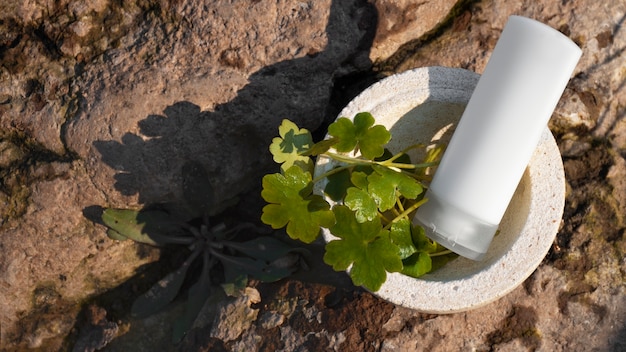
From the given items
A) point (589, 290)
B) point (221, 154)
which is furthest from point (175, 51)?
point (589, 290)

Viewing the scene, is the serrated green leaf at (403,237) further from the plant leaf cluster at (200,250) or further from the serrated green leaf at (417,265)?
the plant leaf cluster at (200,250)

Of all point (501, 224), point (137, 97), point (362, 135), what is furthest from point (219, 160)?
point (501, 224)

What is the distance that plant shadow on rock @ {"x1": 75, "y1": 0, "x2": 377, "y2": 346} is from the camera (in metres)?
2.72

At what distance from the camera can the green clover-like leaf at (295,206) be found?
2.28 meters

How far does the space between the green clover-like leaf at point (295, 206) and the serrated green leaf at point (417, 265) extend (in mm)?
333

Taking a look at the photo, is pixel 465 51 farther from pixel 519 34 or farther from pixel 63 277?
pixel 63 277

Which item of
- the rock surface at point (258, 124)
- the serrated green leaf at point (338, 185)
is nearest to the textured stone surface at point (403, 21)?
the rock surface at point (258, 124)

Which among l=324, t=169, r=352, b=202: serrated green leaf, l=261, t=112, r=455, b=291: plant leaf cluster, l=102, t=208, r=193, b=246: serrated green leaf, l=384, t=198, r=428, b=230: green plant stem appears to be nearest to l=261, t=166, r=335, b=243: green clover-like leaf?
l=261, t=112, r=455, b=291: plant leaf cluster

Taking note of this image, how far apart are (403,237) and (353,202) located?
0.26 m

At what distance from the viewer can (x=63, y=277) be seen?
3121 mm

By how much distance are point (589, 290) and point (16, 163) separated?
98.7 inches

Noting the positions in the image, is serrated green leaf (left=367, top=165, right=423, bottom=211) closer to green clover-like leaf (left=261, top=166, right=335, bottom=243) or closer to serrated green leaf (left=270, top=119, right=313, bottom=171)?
green clover-like leaf (left=261, top=166, right=335, bottom=243)

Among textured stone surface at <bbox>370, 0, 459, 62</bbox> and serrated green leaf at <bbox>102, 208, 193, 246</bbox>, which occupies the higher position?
textured stone surface at <bbox>370, 0, 459, 62</bbox>

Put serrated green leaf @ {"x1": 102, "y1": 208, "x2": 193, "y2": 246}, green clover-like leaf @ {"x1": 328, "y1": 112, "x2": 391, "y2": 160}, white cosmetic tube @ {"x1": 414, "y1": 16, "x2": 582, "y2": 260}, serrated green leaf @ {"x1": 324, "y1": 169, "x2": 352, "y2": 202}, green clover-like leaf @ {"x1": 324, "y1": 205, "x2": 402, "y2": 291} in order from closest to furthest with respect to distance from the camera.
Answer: white cosmetic tube @ {"x1": 414, "y1": 16, "x2": 582, "y2": 260}, green clover-like leaf @ {"x1": 324, "y1": 205, "x2": 402, "y2": 291}, green clover-like leaf @ {"x1": 328, "y1": 112, "x2": 391, "y2": 160}, serrated green leaf @ {"x1": 324, "y1": 169, "x2": 352, "y2": 202}, serrated green leaf @ {"x1": 102, "y1": 208, "x2": 193, "y2": 246}
